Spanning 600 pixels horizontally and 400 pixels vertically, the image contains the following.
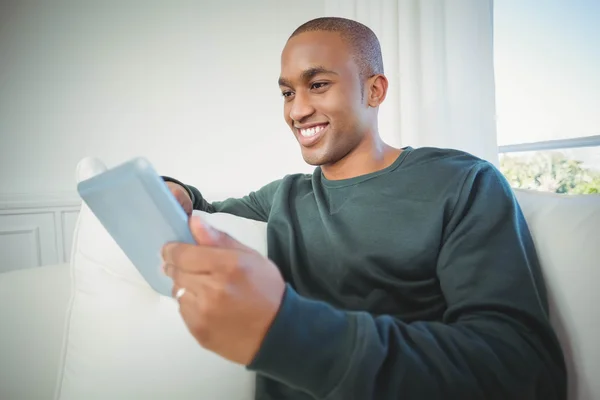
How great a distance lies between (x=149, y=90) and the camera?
138 centimetres

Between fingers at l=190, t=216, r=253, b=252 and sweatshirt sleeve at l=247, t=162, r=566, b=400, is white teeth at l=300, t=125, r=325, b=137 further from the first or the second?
fingers at l=190, t=216, r=253, b=252

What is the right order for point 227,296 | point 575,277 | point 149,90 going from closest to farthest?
point 227,296
point 575,277
point 149,90

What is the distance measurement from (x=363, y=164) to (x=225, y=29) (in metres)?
1.03

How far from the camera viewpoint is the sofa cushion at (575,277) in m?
0.53

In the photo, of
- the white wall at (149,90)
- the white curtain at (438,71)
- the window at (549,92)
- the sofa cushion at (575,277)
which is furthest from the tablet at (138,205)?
the window at (549,92)

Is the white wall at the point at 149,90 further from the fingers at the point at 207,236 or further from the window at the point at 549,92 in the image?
the fingers at the point at 207,236

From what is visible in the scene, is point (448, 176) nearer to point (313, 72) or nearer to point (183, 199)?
point (313, 72)

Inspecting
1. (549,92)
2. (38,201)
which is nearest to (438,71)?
(549,92)

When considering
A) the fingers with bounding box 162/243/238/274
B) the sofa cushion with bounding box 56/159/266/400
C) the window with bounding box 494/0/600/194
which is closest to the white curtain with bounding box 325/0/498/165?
the window with bounding box 494/0/600/194

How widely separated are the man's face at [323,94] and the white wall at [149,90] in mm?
768

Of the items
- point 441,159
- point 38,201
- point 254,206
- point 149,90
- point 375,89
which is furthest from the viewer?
point 149,90

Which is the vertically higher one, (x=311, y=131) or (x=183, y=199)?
(x=311, y=131)

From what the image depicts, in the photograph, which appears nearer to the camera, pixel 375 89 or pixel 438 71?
pixel 375 89

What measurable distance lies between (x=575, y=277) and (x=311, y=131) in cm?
52
